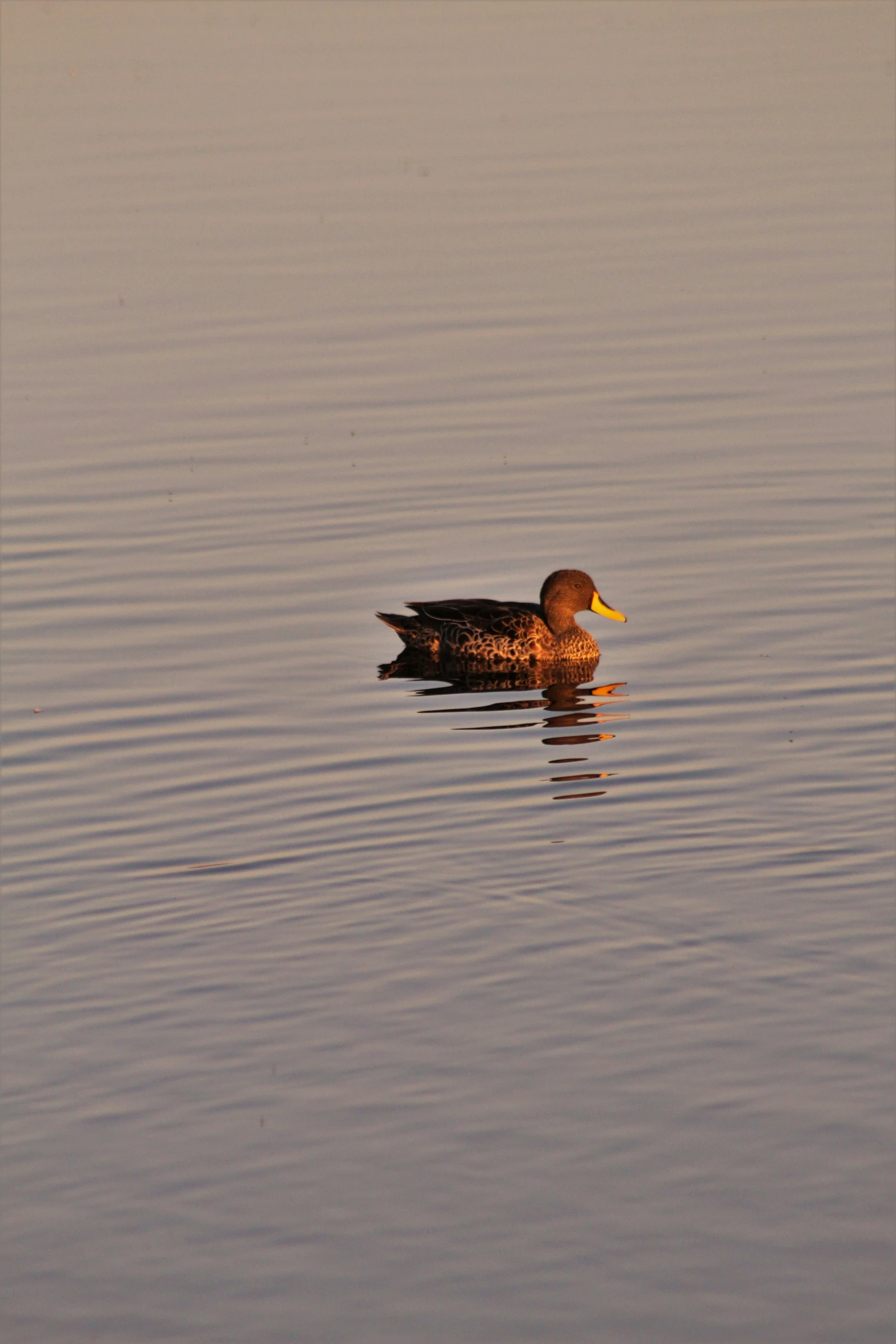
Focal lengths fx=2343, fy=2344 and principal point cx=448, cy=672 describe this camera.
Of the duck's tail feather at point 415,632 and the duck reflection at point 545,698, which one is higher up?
the duck's tail feather at point 415,632

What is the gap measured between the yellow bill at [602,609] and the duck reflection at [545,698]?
32 cm

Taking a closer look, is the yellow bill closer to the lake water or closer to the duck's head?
the duck's head

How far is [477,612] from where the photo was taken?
1475 cm

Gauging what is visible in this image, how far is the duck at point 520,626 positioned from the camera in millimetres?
14797

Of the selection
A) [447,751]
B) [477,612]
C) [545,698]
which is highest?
[477,612]

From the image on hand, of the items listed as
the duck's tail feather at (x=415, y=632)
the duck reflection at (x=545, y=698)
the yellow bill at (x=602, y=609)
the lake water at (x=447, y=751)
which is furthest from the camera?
the duck's tail feather at (x=415, y=632)

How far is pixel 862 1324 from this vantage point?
7004 millimetres

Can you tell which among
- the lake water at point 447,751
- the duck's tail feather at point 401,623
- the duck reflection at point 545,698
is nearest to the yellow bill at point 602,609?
the lake water at point 447,751

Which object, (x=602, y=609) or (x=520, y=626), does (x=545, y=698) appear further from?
(x=602, y=609)

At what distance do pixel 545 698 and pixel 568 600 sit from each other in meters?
0.84

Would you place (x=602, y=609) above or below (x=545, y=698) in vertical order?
above

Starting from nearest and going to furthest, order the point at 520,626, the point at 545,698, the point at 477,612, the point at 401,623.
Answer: the point at 545,698 → the point at 477,612 → the point at 520,626 → the point at 401,623

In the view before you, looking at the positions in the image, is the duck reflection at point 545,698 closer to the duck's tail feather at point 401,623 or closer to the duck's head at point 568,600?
the duck's tail feather at point 401,623

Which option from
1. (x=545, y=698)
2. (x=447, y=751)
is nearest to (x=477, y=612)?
(x=545, y=698)
